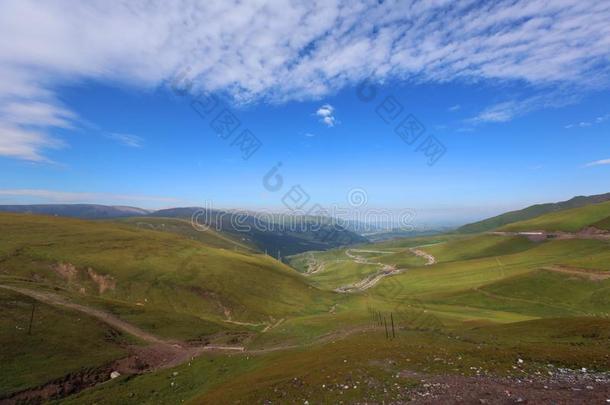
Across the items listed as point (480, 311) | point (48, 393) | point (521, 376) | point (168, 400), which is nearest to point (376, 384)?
point (521, 376)

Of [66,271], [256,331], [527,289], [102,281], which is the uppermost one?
[66,271]

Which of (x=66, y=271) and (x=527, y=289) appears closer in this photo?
(x=66, y=271)

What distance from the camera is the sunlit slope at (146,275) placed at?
297 feet

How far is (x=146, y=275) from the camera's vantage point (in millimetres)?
105000

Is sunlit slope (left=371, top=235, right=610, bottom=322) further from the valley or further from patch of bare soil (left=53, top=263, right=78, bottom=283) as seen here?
patch of bare soil (left=53, top=263, right=78, bottom=283)

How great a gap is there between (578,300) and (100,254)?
142083 millimetres

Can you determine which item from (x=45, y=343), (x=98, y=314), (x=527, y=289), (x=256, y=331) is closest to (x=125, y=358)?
(x=45, y=343)

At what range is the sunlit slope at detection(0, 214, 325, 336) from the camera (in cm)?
9044

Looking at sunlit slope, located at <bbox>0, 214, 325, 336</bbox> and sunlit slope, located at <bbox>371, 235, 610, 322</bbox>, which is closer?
sunlit slope, located at <bbox>0, 214, 325, 336</bbox>

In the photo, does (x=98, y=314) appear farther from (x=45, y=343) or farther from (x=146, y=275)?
(x=146, y=275)

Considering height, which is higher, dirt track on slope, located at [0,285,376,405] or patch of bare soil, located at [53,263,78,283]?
patch of bare soil, located at [53,263,78,283]

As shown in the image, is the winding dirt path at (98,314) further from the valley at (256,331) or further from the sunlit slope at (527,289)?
the sunlit slope at (527,289)

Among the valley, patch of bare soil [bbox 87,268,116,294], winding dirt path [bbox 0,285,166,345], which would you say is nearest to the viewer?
the valley

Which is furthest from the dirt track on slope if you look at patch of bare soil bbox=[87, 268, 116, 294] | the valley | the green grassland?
patch of bare soil bbox=[87, 268, 116, 294]
